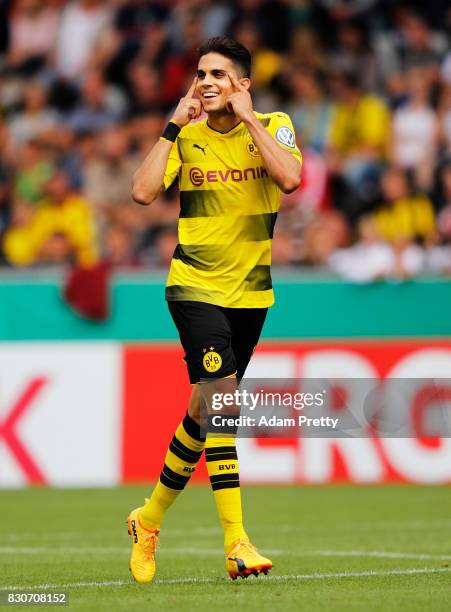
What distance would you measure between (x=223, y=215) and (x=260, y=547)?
8.69 feet

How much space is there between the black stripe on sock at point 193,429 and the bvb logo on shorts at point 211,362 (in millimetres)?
339

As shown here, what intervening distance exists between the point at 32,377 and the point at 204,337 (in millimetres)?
7162

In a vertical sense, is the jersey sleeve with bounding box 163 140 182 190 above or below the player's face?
below

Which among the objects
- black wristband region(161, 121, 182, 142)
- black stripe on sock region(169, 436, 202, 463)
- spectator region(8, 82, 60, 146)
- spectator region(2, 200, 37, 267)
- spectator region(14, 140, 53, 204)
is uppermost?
black wristband region(161, 121, 182, 142)

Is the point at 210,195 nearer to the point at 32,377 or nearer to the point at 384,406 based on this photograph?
the point at 384,406

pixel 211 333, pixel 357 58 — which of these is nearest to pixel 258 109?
pixel 357 58

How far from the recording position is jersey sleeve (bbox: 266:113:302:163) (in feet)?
22.5

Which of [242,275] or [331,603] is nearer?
[331,603]

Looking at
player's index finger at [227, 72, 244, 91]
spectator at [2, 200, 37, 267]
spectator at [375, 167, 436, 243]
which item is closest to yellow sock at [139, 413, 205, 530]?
player's index finger at [227, 72, 244, 91]

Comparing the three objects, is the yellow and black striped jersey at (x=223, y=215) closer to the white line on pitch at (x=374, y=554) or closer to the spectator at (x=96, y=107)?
the white line on pitch at (x=374, y=554)

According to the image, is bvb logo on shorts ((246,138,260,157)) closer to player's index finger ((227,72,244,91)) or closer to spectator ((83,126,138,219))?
player's index finger ((227,72,244,91))

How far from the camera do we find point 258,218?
7000 millimetres

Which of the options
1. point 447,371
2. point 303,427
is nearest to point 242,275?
point 303,427

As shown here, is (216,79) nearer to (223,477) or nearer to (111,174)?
(223,477)
